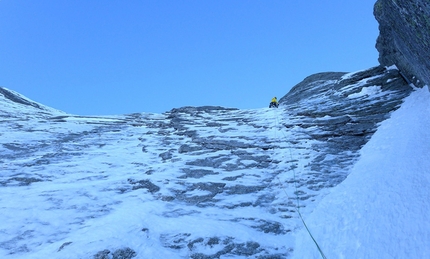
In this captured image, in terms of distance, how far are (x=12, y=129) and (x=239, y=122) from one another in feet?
39.6

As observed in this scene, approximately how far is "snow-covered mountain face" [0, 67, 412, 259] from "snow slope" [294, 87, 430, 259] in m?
0.53

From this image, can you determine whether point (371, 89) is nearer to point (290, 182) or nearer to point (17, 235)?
point (290, 182)

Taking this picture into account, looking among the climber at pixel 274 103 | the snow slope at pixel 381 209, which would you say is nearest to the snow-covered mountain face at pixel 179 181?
the snow slope at pixel 381 209

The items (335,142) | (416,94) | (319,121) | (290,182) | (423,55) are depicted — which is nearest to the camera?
(423,55)

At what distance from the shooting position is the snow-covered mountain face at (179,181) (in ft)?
19.6

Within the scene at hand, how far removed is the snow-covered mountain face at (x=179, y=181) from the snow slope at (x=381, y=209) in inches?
20.7

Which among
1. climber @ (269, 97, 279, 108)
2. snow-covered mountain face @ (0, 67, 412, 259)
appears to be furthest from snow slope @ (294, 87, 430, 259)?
climber @ (269, 97, 279, 108)

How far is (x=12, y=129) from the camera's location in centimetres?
1500

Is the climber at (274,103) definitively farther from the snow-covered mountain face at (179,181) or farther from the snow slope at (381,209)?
the snow slope at (381,209)

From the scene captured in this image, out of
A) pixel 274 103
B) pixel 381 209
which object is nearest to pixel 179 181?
pixel 381 209

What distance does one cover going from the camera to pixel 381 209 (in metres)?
5.36

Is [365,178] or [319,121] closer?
[365,178]

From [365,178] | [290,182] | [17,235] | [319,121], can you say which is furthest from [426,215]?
[319,121]


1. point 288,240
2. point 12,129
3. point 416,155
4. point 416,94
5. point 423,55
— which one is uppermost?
point 12,129
